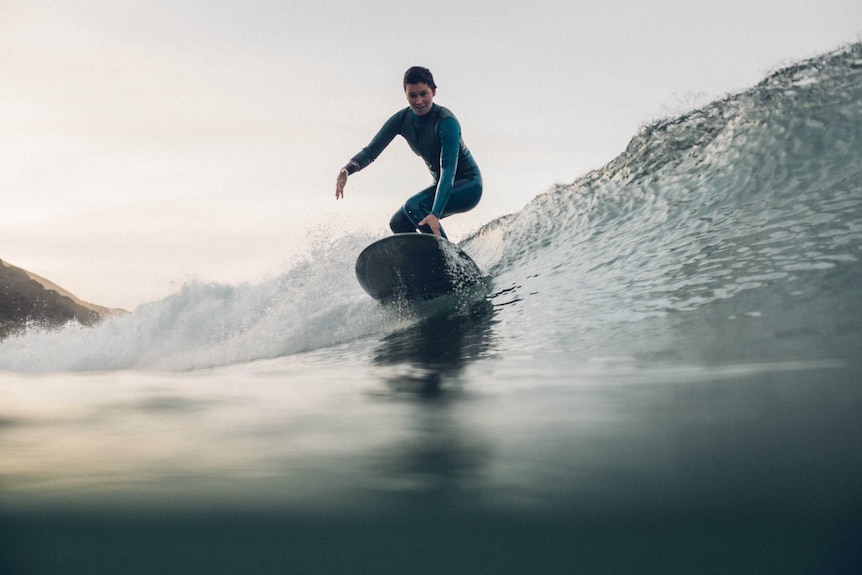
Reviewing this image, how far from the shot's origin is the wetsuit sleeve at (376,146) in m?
4.86

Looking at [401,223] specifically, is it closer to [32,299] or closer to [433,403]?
[433,403]

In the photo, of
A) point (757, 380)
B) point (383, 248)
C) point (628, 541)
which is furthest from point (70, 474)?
point (383, 248)

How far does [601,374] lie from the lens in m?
2.28

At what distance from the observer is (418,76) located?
440 cm

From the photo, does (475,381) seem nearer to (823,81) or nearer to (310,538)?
(310,538)

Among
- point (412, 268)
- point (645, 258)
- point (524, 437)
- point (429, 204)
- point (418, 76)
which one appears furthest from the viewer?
point (429, 204)

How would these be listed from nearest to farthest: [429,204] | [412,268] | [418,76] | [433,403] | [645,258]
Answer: [433,403]
[645,258]
[418,76]
[412,268]
[429,204]

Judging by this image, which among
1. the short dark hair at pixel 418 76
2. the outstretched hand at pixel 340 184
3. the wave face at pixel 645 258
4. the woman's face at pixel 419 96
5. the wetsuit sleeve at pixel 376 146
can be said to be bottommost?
the wave face at pixel 645 258

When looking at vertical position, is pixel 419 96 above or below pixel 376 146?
above

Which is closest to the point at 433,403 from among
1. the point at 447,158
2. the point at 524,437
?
the point at 524,437

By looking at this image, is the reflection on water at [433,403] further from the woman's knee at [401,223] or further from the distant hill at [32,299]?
the distant hill at [32,299]

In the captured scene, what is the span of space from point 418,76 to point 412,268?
4.39 feet

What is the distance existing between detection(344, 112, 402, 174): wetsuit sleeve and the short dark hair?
443 mm

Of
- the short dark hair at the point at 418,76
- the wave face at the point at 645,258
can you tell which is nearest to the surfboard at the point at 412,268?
the wave face at the point at 645,258
